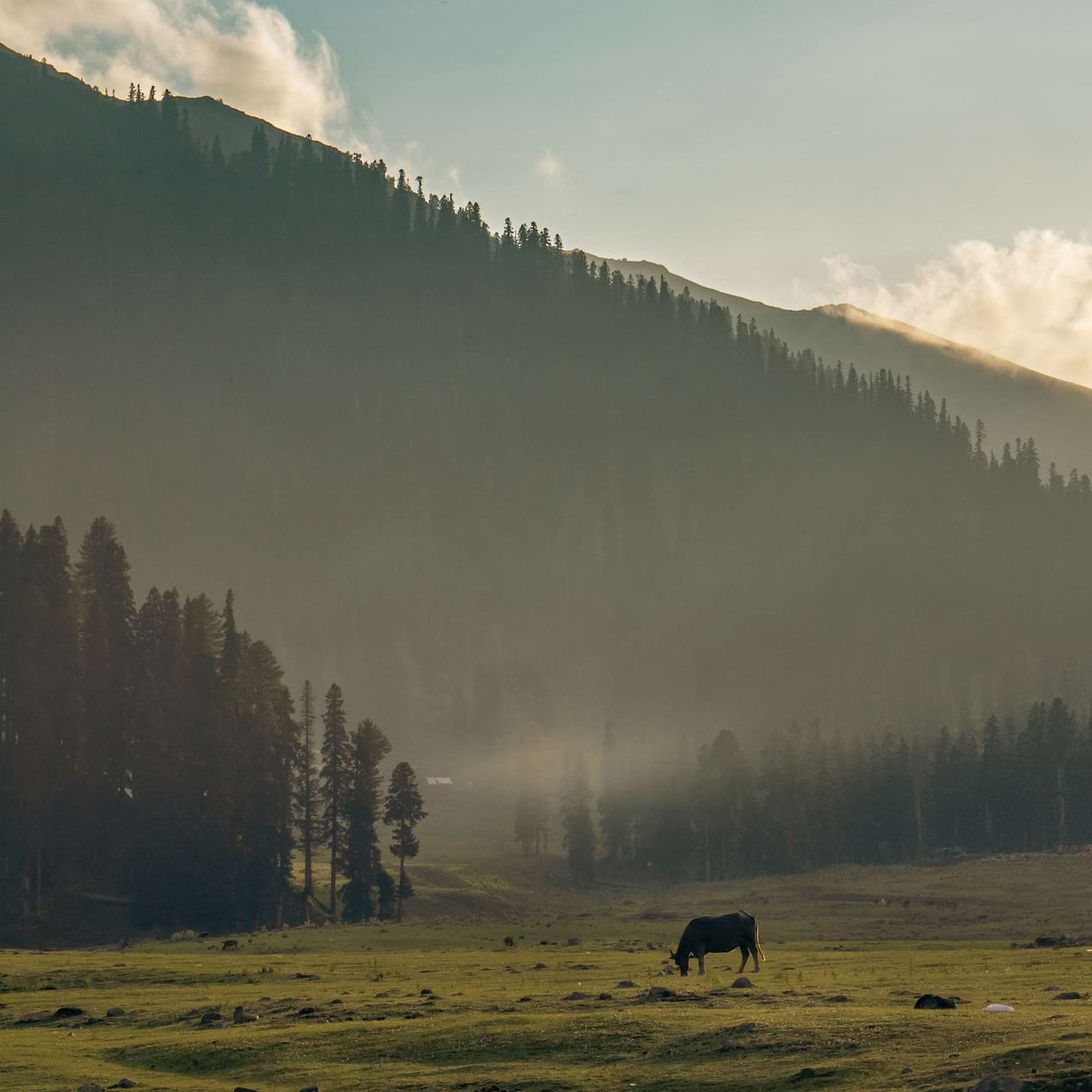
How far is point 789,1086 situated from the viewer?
2952 centimetres

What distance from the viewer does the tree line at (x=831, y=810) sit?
173500mm

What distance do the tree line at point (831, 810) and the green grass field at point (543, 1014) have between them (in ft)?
268

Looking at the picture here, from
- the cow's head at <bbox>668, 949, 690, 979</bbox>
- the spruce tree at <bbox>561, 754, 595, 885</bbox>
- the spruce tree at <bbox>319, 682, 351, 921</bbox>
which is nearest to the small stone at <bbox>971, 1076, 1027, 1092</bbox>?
the cow's head at <bbox>668, 949, 690, 979</bbox>

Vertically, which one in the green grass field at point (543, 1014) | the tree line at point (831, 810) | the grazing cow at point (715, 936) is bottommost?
the green grass field at point (543, 1014)

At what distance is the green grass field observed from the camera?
31.5m

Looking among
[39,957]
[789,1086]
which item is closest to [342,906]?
[39,957]

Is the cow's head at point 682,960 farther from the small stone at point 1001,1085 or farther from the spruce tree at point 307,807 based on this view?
the spruce tree at point 307,807

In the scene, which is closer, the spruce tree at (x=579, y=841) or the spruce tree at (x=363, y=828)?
the spruce tree at (x=363, y=828)

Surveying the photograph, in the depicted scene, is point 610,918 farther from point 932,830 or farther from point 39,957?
point 932,830

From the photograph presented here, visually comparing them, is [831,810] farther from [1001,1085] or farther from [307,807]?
[1001,1085]

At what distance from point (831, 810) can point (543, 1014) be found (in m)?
142

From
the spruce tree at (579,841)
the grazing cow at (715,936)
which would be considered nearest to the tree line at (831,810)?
the spruce tree at (579,841)

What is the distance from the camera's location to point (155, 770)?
4838 inches

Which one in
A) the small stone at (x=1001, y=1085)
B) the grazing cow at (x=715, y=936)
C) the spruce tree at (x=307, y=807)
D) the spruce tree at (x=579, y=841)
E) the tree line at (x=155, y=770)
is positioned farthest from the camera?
the spruce tree at (x=579, y=841)
